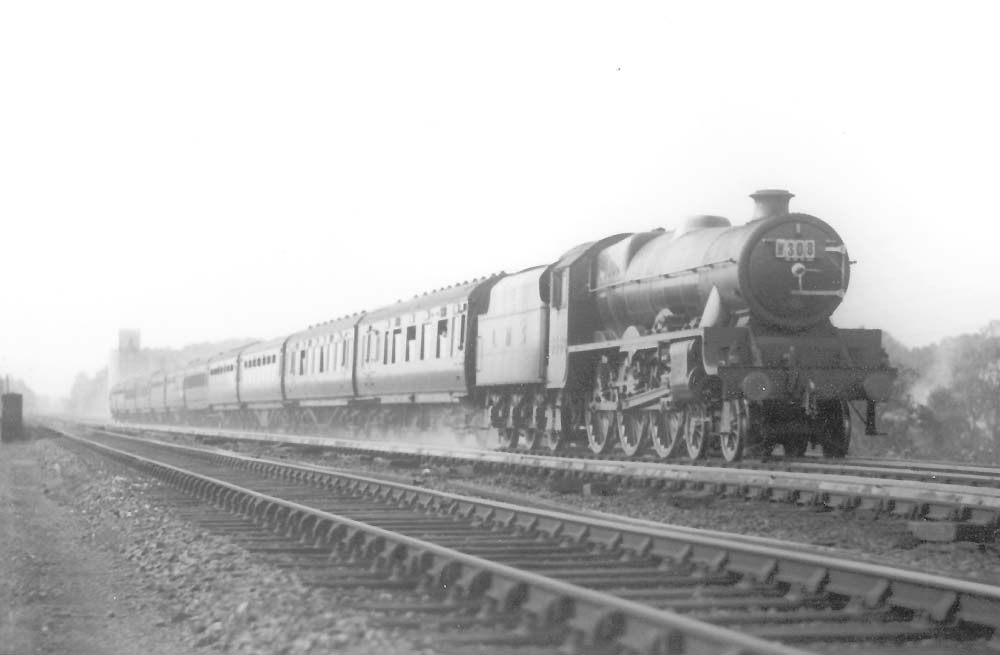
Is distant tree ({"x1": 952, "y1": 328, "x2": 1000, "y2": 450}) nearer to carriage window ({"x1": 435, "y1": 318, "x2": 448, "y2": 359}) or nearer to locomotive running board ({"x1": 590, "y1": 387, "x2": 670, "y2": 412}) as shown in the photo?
carriage window ({"x1": 435, "y1": 318, "x2": 448, "y2": 359})

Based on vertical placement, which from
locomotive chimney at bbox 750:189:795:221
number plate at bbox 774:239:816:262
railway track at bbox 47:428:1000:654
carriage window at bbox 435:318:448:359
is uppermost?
locomotive chimney at bbox 750:189:795:221

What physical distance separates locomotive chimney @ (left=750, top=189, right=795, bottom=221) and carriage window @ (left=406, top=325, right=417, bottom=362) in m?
11.0

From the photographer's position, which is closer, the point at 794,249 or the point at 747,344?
the point at 747,344

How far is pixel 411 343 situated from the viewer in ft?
79.7

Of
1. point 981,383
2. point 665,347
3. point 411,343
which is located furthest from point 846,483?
point 981,383

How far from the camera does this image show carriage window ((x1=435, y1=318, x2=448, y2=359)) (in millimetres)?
22000

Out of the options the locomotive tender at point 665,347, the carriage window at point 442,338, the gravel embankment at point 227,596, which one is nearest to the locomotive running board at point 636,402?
the locomotive tender at point 665,347

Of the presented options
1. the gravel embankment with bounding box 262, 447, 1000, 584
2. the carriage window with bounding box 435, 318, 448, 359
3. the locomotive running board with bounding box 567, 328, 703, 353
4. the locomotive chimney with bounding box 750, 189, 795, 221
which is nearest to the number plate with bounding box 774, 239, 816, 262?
the locomotive chimney with bounding box 750, 189, 795, 221

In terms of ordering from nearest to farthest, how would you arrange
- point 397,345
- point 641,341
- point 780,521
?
1. point 780,521
2. point 641,341
3. point 397,345

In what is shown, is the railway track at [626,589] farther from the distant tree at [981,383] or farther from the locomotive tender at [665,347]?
the distant tree at [981,383]

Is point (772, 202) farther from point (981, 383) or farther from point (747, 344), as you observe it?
point (981, 383)

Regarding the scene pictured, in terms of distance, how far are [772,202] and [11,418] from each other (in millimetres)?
31535

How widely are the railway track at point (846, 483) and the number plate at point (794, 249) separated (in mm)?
2452

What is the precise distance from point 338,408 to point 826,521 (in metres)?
22.6
